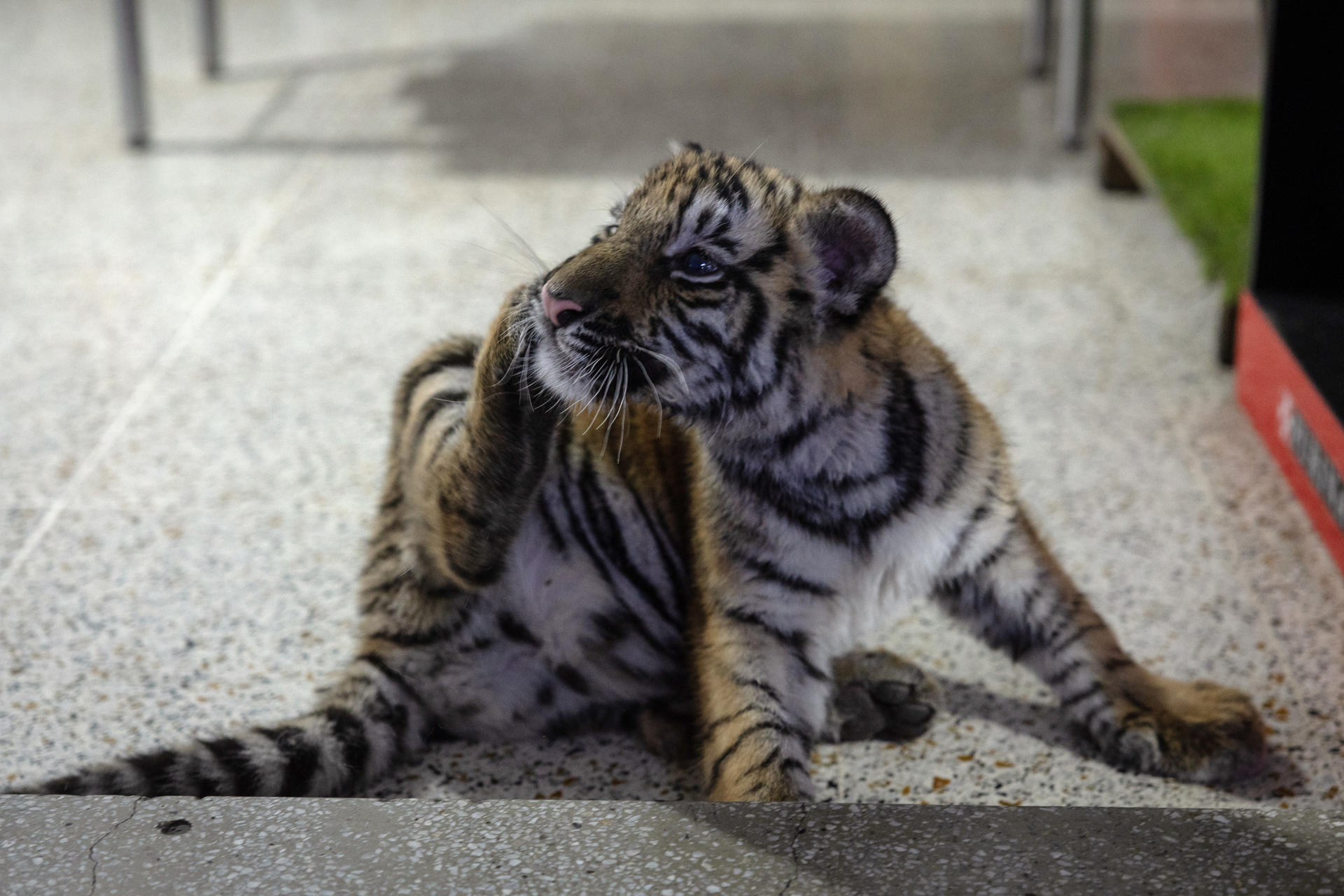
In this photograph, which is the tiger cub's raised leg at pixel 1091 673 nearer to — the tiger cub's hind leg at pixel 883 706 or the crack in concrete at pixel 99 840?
the tiger cub's hind leg at pixel 883 706

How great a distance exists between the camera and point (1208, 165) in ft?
14.3

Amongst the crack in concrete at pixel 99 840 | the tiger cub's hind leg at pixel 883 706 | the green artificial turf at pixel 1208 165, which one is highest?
the green artificial turf at pixel 1208 165

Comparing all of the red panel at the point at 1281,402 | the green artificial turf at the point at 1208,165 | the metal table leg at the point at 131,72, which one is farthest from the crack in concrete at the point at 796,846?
the metal table leg at the point at 131,72

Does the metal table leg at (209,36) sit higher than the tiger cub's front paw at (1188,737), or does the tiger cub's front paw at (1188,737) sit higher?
the metal table leg at (209,36)

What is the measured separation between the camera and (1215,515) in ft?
9.34

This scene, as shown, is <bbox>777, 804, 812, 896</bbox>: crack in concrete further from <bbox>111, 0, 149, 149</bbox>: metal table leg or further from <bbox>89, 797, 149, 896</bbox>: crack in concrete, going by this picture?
<bbox>111, 0, 149, 149</bbox>: metal table leg

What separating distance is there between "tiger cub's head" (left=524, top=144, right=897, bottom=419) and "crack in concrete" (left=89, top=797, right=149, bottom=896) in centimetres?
69

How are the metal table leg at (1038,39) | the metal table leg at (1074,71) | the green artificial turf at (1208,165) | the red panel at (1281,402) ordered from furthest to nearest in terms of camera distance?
the metal table leg at (1038,39) → the metal table leg at (1074,71) → the green artificial turf at (1208,165) → the red panel at (1281,402)

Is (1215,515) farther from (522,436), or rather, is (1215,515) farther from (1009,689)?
(522,436)

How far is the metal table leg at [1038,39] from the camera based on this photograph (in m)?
5.95

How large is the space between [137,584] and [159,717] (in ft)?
1.58

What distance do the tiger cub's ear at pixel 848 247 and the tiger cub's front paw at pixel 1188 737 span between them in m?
0.74

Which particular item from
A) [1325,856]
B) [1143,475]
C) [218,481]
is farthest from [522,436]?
[1143,475]

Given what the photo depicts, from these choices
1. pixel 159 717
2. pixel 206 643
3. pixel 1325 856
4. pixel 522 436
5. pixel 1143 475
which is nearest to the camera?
pixel 1325 856
